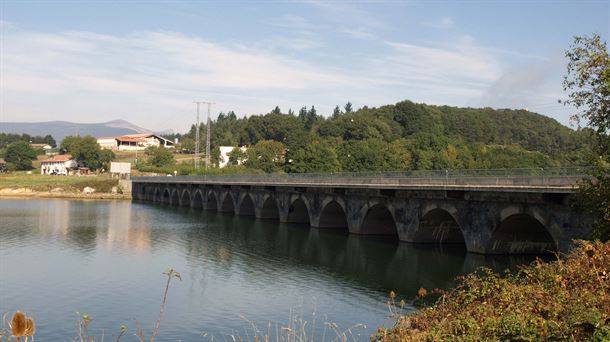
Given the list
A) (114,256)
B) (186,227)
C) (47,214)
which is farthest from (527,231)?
(47,214)

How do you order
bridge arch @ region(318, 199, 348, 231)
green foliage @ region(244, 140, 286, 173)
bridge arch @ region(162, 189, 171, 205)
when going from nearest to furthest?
bridge arch @ region(318, 199, 348, 231)
bridge arch @ region(162, 189, 171, 205)
green foliage @ region(244, 140, 286, 173)

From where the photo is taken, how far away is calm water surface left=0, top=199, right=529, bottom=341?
102ft

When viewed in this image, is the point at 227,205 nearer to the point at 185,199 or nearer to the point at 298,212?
the point at 185,199

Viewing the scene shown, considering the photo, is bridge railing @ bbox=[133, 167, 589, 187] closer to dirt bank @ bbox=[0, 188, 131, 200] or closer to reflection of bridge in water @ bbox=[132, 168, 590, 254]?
reflection of bridge in water @ bbox=[132, 168, 590, 254]

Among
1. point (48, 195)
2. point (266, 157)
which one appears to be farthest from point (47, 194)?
point (266, 157)

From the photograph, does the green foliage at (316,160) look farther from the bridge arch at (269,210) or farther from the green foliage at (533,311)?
the green foliage at (533,311)

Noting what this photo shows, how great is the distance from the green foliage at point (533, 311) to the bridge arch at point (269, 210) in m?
73.0

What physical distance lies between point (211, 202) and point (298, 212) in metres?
39.4

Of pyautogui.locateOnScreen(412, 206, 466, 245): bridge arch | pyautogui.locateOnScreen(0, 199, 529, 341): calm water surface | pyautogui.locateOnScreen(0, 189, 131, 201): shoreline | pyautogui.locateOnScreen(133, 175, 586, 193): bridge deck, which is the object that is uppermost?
pyautogui.locateOnScreen(133, 175, 586, 193): bridge deck

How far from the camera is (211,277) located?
4341 cm

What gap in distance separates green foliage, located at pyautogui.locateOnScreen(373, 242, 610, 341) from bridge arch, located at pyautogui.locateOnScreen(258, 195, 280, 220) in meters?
73.0

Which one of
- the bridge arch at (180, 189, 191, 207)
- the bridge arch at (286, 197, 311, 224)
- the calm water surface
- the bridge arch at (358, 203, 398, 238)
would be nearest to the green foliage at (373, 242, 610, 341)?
the calm water surface

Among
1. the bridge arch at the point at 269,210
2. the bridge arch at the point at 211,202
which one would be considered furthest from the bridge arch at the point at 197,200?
the bridge arch at the point at 269,210

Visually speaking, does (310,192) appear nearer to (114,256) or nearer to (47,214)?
(114,256)
